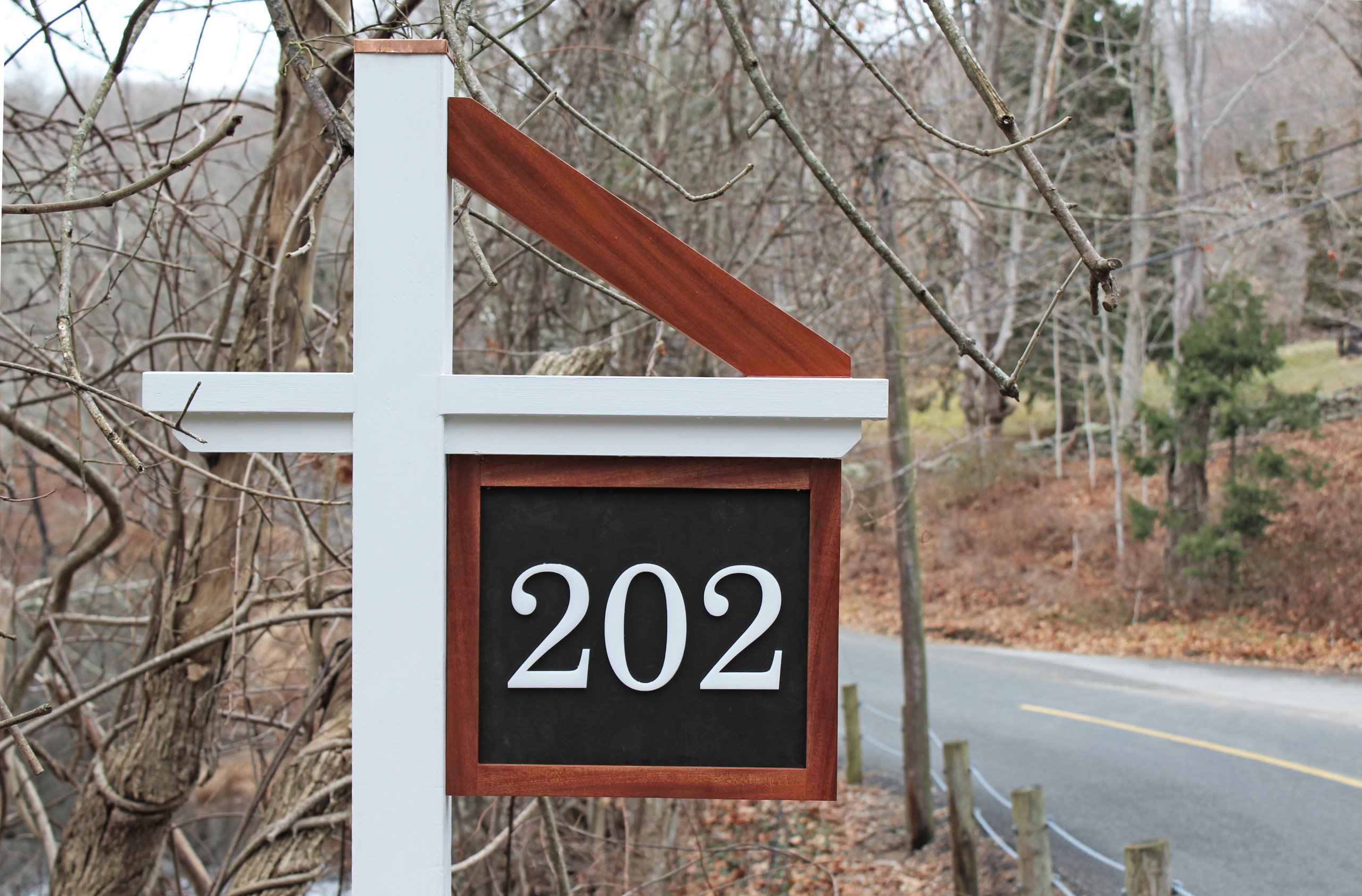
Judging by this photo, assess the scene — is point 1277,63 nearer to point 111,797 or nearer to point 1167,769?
point 1167,769

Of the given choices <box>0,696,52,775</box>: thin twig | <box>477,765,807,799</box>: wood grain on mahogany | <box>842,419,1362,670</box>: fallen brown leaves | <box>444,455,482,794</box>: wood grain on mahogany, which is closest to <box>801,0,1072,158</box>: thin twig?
<box>444,455,482,794</box>: wood grain on mahogany

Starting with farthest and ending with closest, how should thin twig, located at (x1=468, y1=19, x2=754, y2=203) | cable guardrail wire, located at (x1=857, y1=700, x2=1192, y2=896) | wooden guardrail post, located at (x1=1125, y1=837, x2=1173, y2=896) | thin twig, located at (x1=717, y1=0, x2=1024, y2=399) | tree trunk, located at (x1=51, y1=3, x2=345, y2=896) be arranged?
cable guardrail wire, located at (x1=857, y1=700, x2=1192, y2=896)
wooden guardrail post, located at (x1=1125, y1=837, x2=1173, y2=896)
tree trunk, located at (x1=51, y1=3, x2=345, y2=896)
thin twig, located at (x1=468, y1=19, x2=754, y2=203)
thin twig, located at (x1=717, y1=0, x2=1024, y2=399)

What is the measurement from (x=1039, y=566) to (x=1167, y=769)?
27.7ft

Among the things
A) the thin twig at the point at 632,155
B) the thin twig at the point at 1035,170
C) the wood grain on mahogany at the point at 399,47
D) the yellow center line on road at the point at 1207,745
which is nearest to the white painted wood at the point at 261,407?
the wood grain on mahogany at the point at 399,47

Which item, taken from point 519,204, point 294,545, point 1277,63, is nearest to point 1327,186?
point 1277,63

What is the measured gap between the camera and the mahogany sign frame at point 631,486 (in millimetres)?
1294

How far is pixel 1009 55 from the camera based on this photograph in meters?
18.7

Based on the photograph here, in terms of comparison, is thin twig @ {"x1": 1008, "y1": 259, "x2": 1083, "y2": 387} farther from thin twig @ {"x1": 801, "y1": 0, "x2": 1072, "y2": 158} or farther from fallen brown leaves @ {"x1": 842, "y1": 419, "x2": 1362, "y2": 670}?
fallen brown leaves @ {"x1": 842, "y1": 419, "x2": 1362, "y2": 670}

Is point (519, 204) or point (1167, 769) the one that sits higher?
point (519, 204)

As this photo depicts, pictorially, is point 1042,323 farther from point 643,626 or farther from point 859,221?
point 643,626

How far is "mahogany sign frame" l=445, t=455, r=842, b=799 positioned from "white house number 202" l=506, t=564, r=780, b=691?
6 centimetres

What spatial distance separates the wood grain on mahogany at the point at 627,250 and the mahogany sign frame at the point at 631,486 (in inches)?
6.1

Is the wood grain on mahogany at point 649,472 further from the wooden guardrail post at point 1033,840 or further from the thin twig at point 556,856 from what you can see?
the wooden guardrail post at point 1033,840

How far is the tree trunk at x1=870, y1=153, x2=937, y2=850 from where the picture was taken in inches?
287
